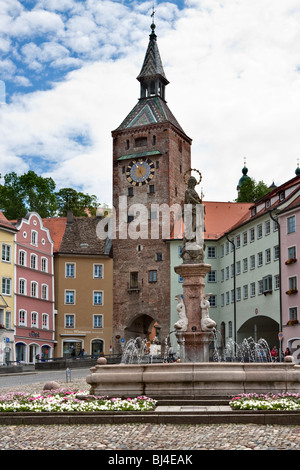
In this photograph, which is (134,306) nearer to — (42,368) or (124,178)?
(124,178)

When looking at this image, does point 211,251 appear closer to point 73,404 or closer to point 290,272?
point 290,272

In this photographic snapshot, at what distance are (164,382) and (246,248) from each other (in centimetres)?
4762

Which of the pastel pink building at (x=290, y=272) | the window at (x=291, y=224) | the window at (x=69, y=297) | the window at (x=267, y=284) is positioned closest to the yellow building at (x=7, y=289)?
the window at (x=69, y=297)

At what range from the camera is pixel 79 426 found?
48.4 feet

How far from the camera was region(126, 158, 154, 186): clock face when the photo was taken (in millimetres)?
77125

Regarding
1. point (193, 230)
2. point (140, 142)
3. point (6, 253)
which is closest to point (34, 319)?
point (6, 253)

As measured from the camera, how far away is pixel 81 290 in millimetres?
72875

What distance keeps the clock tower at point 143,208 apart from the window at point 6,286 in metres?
15.9

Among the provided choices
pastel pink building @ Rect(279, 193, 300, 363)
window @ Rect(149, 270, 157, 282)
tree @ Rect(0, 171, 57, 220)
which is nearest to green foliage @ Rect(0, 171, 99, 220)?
tree @ Rect(0, 171, 57, 220)

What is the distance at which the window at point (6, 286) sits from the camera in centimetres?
6068

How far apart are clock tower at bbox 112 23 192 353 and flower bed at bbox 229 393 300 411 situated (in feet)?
180

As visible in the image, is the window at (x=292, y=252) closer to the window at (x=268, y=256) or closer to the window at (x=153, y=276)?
the window at (x=268, y=256)

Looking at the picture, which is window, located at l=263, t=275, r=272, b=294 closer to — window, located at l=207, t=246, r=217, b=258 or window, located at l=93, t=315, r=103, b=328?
window, located at l=207, t=246, r=217, b=258
